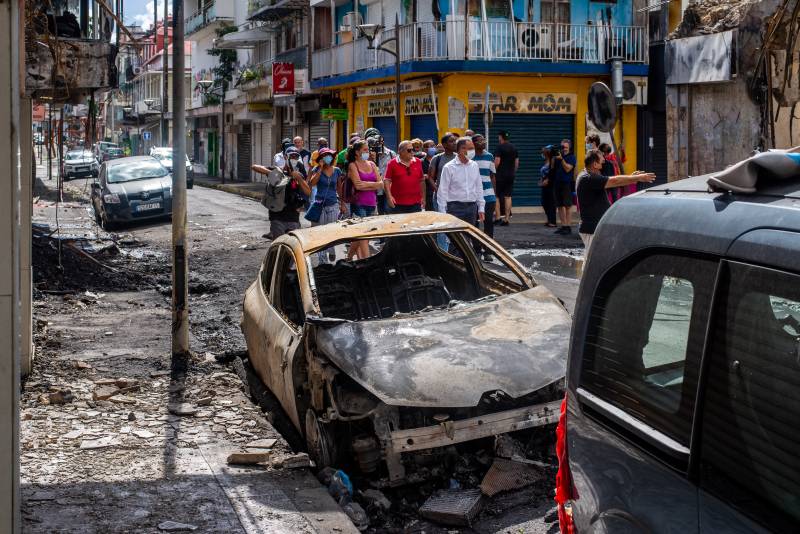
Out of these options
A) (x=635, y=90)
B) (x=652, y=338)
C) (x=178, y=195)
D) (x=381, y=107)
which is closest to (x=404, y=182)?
(x=178, y=195)

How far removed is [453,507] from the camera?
5406 mm

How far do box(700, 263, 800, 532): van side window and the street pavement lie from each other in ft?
9.87

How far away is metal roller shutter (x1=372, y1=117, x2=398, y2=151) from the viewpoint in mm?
32344

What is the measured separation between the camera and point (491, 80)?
2783 centimetres

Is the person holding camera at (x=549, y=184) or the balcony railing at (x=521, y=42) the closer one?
the person holding camera at (x=549, y=184)

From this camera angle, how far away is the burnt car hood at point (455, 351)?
5.58 metres

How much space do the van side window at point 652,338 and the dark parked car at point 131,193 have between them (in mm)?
21107

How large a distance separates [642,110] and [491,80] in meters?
5.04

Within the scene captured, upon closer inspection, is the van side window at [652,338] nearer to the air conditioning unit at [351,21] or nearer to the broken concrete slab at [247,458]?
the broken concrete slab at [247,458]

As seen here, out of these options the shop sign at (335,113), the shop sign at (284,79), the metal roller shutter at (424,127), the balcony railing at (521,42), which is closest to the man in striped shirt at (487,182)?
the balcony railing at (521,42)

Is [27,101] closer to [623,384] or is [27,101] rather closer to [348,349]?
[348,349]

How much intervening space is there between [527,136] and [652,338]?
1031 inches

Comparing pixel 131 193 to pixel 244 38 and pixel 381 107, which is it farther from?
pixel 244 38

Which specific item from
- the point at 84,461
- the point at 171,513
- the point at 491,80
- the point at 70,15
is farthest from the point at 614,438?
the point at 491,80
